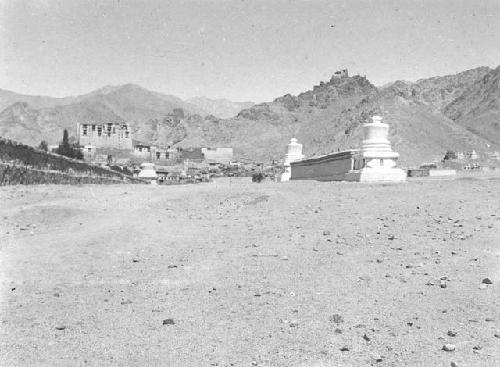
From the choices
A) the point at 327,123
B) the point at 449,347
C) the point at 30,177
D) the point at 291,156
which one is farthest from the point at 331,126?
the point at 449,347

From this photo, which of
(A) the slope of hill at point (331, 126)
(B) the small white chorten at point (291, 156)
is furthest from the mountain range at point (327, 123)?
(B) the small white chorten at point (291, 156)

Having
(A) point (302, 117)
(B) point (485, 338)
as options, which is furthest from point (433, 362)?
(A) point (302, 117)

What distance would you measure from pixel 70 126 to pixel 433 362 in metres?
191

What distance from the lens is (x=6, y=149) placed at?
574 inches

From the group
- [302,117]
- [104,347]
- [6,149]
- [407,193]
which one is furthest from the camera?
[302,117]

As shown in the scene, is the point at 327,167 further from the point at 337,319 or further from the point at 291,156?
the point at 337,319

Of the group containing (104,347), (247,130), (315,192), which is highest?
(247,130)

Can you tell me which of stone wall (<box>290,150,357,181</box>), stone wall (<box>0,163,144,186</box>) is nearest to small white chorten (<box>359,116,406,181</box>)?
stone wall (<box>290,150,357,181</box>)

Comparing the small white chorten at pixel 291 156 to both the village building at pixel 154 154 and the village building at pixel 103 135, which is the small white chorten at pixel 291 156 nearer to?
the village building at pixel 154 154

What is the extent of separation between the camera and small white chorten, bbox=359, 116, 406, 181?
49.0ft

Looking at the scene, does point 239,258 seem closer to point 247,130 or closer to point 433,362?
point 433,362

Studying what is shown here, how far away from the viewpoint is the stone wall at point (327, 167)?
16.7m

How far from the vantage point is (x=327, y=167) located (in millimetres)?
18938

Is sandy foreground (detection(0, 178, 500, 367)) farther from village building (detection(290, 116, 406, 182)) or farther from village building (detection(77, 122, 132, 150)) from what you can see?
village building (detection(77, 122, 132, 150))
